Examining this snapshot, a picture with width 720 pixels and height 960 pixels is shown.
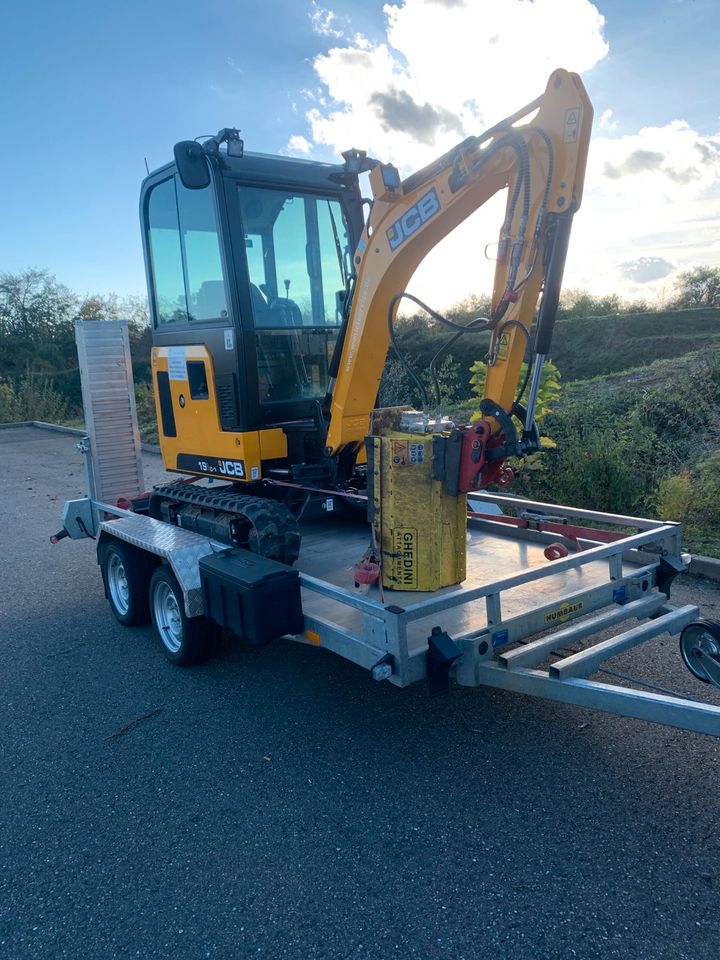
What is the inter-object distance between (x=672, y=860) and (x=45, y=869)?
259cm

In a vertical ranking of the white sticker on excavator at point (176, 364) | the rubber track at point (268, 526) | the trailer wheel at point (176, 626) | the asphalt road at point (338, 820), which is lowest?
the asphalt road at point (338, 820)

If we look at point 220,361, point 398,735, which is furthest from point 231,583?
point 220,361

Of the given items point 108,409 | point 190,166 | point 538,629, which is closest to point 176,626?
point 538,629

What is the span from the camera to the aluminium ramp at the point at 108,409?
6605 millimetres

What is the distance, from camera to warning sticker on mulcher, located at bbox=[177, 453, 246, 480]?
5223 millimetres

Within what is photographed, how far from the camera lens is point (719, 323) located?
16.3 m

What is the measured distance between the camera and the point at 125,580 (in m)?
5.55

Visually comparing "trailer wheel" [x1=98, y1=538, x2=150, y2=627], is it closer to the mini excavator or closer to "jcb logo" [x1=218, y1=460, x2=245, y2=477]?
the mini excavator

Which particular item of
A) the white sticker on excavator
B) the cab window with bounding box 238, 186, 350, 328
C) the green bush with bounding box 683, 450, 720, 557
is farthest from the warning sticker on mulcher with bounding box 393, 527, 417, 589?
the green bush with bounding box 683, 450, 720, 557

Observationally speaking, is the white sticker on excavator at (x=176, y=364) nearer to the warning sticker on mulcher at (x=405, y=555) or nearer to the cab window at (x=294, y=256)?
the cab window at (x=294, y=256)

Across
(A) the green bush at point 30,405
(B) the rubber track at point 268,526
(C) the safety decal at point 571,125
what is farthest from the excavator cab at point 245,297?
(A) the green bush at point 30,405

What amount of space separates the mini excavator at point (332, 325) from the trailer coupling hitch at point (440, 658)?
83 cm

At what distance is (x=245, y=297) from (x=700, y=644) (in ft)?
11.7

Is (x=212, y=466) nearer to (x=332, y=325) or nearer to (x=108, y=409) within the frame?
(x=332, y=325)
